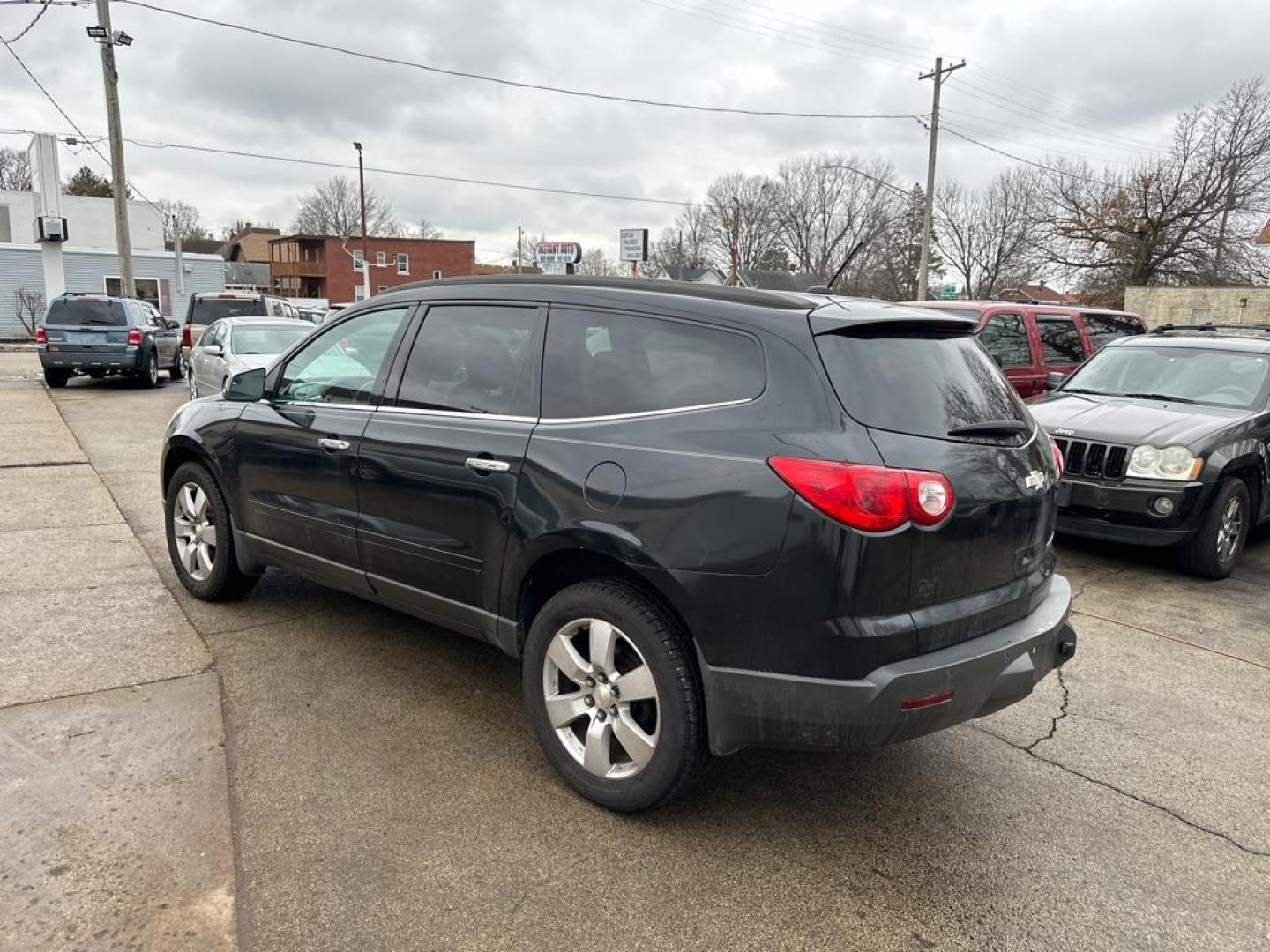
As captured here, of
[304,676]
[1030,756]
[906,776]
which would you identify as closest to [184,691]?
[304,676]

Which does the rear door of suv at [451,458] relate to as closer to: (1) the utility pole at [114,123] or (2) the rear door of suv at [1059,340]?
(2) the rear door of suv at [1059,340]

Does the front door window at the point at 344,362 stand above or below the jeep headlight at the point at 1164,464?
above

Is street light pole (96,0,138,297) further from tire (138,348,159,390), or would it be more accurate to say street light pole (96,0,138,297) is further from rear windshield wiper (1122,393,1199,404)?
rear windshield wiper (1122,393,1199,404)

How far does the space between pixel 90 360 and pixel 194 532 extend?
44.1ft

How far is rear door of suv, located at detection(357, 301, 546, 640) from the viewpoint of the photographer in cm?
323

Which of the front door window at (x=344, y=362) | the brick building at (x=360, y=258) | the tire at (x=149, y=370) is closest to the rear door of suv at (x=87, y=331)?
the tire at (x=149, y=370)

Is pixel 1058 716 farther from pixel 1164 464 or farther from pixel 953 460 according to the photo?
pixel 1164 464

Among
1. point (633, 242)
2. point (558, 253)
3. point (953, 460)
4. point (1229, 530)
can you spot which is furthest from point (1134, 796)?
point (558, 253)

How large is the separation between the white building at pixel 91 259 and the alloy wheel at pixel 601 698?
36.2m

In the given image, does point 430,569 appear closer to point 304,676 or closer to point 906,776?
point 304,676

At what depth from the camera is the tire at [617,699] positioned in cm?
274

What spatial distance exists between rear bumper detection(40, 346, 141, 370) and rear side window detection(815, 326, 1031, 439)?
16483 millimetres

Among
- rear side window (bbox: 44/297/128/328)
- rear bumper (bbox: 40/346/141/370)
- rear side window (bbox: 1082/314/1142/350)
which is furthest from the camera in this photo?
rear bumper (bbox: 40/346/141/370)

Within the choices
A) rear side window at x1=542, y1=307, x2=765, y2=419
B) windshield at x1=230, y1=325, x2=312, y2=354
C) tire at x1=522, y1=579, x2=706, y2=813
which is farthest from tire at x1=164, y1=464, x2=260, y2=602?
windshield at x1=230, y1=325, x2=312, y2=354
